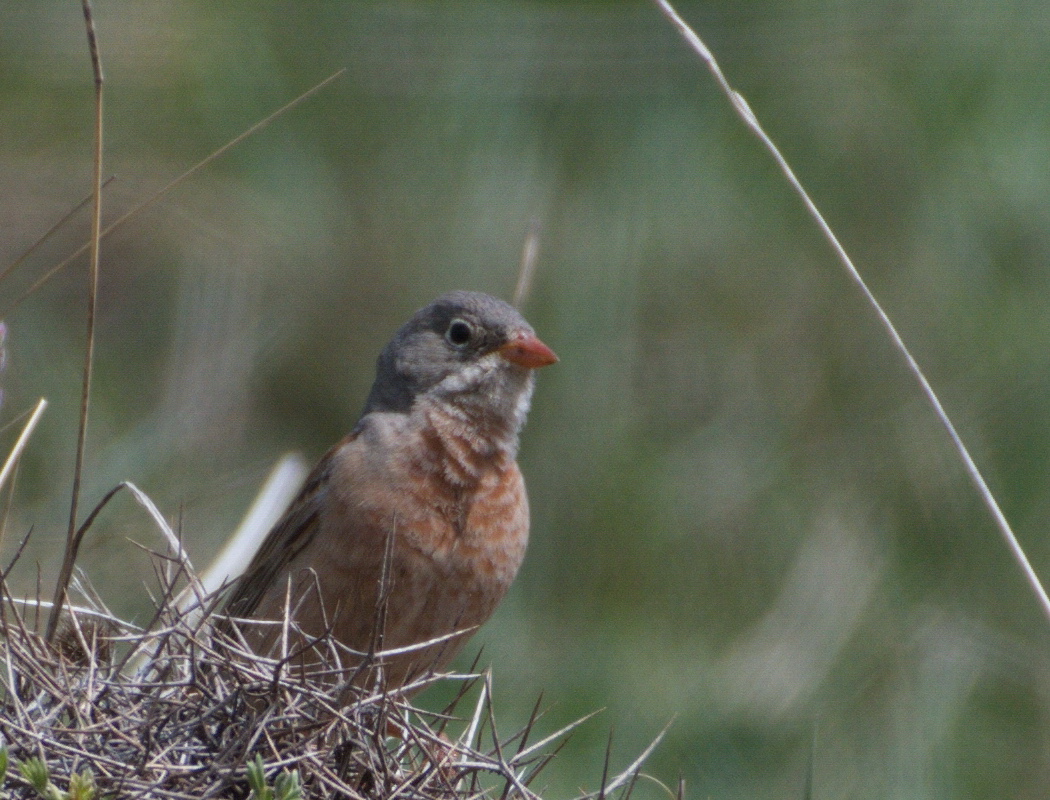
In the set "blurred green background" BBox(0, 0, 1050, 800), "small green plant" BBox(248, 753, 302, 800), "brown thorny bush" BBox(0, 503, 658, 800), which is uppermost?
"small green plant" BBox(248, 753, 302, 800)

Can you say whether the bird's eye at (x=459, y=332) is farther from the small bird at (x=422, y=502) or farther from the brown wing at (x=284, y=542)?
the brown wing at (x=284, y=542)

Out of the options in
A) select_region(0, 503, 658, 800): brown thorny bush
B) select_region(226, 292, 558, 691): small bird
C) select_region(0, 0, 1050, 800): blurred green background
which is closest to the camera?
select_region(0, 503, 658, 800): brown thorny bush

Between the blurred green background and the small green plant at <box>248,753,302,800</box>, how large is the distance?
4.22 meters

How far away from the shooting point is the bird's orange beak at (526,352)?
4.83m

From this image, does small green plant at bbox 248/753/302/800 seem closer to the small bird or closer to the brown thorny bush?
the brown thorny bush

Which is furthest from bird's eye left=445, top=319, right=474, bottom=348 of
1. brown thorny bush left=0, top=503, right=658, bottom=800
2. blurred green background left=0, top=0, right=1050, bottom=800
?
brown thorny bush left=0, top=503, right=658, bottom=800

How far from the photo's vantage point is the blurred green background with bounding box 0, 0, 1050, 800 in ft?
22.1

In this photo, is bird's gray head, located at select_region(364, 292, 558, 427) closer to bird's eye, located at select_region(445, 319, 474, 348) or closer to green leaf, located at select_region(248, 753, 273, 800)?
bird's eye, located at select_region(445, 319, 474, 348)

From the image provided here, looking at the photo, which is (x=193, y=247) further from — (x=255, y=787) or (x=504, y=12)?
(x=255, y=787)

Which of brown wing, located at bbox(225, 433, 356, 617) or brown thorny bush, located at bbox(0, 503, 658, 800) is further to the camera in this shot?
brown wing, located at bbox(225, 433, 356, 617)

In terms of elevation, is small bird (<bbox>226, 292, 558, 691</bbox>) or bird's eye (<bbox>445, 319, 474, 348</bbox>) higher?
bird's eye (<bbox>445, 319, 474, 348</bbox>)

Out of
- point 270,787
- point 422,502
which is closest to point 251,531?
point 422,502

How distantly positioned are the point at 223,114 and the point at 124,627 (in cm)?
549

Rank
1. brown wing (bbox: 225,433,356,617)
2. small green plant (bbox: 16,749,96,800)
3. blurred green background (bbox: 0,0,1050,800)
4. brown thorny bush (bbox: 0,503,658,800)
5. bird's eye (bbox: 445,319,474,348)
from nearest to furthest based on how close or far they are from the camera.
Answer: small green plant (bbox: 16,749,96,800) → brown thorny bush (bbox: 0,503,658,800) → brown wing (bbox: 225,433,356,617) → bird's eye (bbox: 445,319,474,348) → blurred green background (bbox: 0,0,1050,800)
